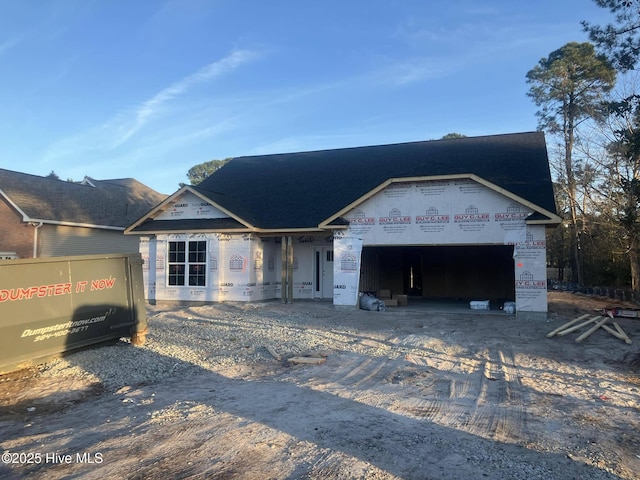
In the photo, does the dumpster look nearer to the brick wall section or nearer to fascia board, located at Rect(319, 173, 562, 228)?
fascia board, located at Rect(319, 173, 562, 228)

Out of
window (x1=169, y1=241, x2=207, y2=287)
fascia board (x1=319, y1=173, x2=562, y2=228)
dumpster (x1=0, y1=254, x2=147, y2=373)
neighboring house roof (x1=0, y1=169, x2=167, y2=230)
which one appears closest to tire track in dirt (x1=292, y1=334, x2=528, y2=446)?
dumpster (x1=0, y1=254, x2=147, y2=373)

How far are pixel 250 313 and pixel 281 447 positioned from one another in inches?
437

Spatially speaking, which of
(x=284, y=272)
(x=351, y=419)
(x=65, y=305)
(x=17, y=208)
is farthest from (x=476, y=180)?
(x=17, y=208)

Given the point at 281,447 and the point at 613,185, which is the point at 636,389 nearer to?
the point at 281,447

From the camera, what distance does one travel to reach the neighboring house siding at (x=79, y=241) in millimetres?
25084

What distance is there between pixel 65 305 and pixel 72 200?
2211cm

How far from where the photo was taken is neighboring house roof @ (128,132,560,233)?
59.0 feet

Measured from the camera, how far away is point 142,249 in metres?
20.2

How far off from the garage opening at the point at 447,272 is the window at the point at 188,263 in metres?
7.07

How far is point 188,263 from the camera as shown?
19.4 metres

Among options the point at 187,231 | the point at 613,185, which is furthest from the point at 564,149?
the point at 187,231

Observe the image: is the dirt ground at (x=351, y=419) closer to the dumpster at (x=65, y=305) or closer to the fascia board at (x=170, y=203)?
the dumpster at (x=65, y=305)

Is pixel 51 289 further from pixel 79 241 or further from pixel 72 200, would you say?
pixel 72 200

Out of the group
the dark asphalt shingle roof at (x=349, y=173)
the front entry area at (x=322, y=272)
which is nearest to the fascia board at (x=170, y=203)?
the dark asphalt shingle roof at (x=349, y=173)
